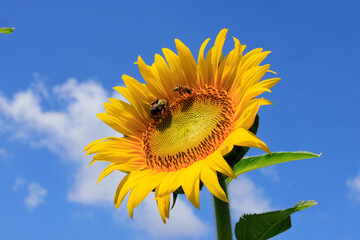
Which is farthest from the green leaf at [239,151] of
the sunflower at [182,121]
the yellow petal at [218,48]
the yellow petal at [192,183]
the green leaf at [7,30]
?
the green leaf at [7,30]

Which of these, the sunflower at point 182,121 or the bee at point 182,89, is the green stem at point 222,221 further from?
the bee at point 182,89

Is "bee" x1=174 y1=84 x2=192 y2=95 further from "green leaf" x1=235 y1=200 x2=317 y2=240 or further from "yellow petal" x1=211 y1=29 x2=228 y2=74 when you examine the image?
"green leaf" x1=235 y1=200 x2=317 y2=240

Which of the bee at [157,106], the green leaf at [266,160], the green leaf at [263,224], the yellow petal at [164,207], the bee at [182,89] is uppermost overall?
the bee at [182,89]

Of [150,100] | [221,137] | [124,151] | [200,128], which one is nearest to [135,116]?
[150,100]

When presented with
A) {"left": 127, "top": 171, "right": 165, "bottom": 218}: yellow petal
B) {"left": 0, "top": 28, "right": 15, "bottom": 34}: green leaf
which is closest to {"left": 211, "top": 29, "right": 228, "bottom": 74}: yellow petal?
{"left": 127, "top": 171, "right": 165, "bottom": 218}: yellow petal

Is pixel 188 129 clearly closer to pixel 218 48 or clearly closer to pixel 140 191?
pixel 218 48

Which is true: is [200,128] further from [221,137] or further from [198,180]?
[198,180]

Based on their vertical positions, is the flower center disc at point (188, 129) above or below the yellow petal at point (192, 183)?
above

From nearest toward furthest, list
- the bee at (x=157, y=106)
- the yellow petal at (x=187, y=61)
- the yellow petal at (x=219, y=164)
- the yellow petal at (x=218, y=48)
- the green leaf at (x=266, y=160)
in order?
1. the yellow petal at (x=219, y=164)
2. the green leaf at (x=266, y=160)
3. the yellow petal at (x=218, y=48)
4. the yellow petal at (x=187, y=61)
5. the bee at (x=157, y=106)
